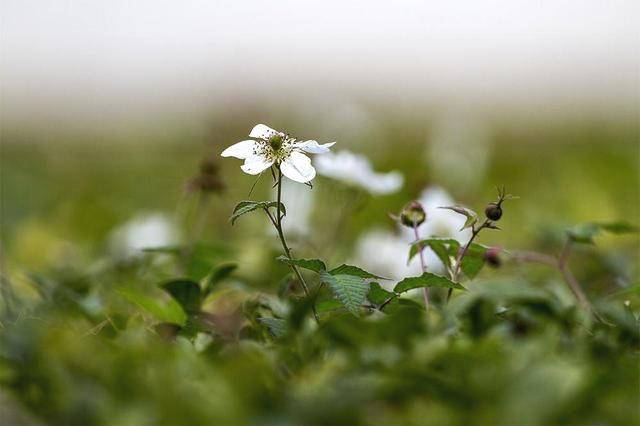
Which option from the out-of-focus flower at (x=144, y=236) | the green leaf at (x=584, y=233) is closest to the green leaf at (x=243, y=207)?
the green leaf at (x=584, y=233)

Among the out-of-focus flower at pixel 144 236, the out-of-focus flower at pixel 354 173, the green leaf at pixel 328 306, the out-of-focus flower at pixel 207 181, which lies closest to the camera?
the green leaf at pixel 328 306

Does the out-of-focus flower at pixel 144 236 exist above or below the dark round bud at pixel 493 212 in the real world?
above

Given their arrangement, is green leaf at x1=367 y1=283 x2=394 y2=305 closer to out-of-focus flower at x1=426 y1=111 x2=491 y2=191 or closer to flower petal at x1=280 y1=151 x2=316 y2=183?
flower petal at x1=280 y1=151 x2=316 y2=183

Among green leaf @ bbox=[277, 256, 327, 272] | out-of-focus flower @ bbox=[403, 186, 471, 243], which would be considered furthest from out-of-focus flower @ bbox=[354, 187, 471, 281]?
green leaf @ bbox=[277, 256, 327, 272]

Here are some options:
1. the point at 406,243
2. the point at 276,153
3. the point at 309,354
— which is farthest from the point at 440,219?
the point at 309,354

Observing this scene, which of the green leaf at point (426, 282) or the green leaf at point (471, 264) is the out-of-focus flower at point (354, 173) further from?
the green leaf at point (426, 282)

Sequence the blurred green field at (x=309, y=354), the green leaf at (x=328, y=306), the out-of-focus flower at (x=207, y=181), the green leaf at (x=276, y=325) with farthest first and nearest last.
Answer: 1. the out-of-focus flower at (x=207, y=181)
2. the green leaf at (x=328, y=306)
3. the green leaf at (x=276, y=325)
4. the blurred green field at (x=309, y=354)

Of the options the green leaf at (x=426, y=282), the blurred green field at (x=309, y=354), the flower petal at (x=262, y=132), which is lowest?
the blurred green field at (x=309, y=354)
